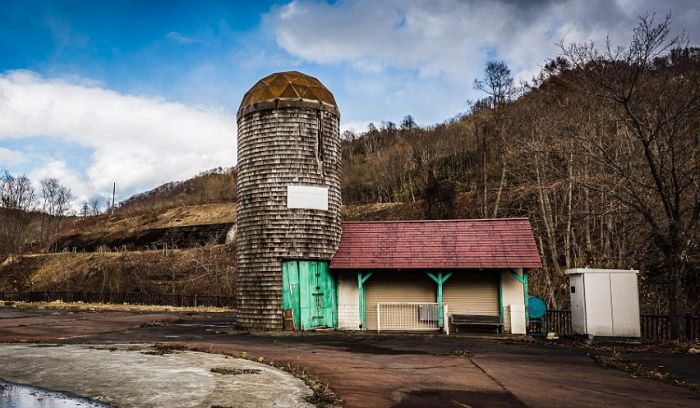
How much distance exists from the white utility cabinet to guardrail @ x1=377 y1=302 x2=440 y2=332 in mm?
4823

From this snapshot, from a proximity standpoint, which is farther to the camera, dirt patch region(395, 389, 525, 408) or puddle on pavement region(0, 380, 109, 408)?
dirt patch region(395, 389, 525, 408)

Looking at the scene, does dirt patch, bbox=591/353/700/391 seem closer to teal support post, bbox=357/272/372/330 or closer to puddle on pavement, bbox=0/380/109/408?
teal support post, bbox=357/272/372/330

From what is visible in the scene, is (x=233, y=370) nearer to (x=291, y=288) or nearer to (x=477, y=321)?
(x=291, y=288)

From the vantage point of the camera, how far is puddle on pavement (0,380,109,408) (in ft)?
22.1

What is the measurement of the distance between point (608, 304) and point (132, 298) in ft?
108

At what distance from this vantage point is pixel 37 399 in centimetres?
707

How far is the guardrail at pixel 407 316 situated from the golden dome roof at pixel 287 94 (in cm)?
788

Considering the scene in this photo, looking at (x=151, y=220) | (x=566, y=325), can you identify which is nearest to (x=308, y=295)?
(x=566, y=325)

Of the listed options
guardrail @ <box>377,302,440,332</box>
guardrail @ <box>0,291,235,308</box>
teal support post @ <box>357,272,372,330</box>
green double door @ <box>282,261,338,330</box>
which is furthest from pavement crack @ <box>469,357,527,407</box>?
guardrail @ <box>0,291,235,308</box>

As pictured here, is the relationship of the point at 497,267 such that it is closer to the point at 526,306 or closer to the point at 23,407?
the point at 526,306

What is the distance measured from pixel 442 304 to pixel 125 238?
63644 millimetres

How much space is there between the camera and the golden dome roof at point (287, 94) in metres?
20.0

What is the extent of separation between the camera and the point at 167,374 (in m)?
9.01

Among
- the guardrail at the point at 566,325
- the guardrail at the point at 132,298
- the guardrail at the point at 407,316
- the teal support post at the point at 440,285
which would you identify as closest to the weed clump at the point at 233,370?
the guardrail at the point at 407,316
